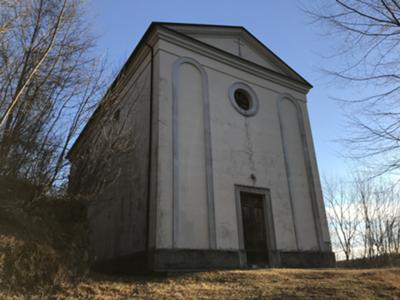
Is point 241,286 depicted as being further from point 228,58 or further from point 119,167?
point 228,58

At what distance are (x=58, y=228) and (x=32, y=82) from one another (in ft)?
11.7

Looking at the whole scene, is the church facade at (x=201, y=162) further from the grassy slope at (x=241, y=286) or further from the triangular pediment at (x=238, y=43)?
the grassy slope at (x=241, y=286)

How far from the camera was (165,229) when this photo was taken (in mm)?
8898

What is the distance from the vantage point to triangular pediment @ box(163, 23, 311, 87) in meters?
12.6

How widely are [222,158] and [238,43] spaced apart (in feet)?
18.7

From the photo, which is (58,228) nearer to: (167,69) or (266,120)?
(167,69)

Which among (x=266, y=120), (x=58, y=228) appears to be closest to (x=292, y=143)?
(x=266, y=120)

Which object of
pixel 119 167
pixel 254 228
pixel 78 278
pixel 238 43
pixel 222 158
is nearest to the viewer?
pixel 78 278

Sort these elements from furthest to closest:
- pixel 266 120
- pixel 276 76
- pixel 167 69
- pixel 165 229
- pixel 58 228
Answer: pixel 276 76
pixel 266 120
pixel 167 69
pixel 165 229
pixel 58 228

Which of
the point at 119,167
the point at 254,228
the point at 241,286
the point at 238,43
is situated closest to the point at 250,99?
the point at 238,43

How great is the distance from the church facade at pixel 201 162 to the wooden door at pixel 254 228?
35 mm

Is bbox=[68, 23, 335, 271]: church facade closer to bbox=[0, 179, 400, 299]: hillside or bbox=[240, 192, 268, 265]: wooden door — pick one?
bbox=[240, 192, 268, 265]: wooden door

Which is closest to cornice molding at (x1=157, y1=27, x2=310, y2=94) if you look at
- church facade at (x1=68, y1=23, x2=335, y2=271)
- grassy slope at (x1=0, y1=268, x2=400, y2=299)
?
church facade at (x1=68, y1=23, x2=335, y2=271)

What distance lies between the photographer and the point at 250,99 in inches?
516
